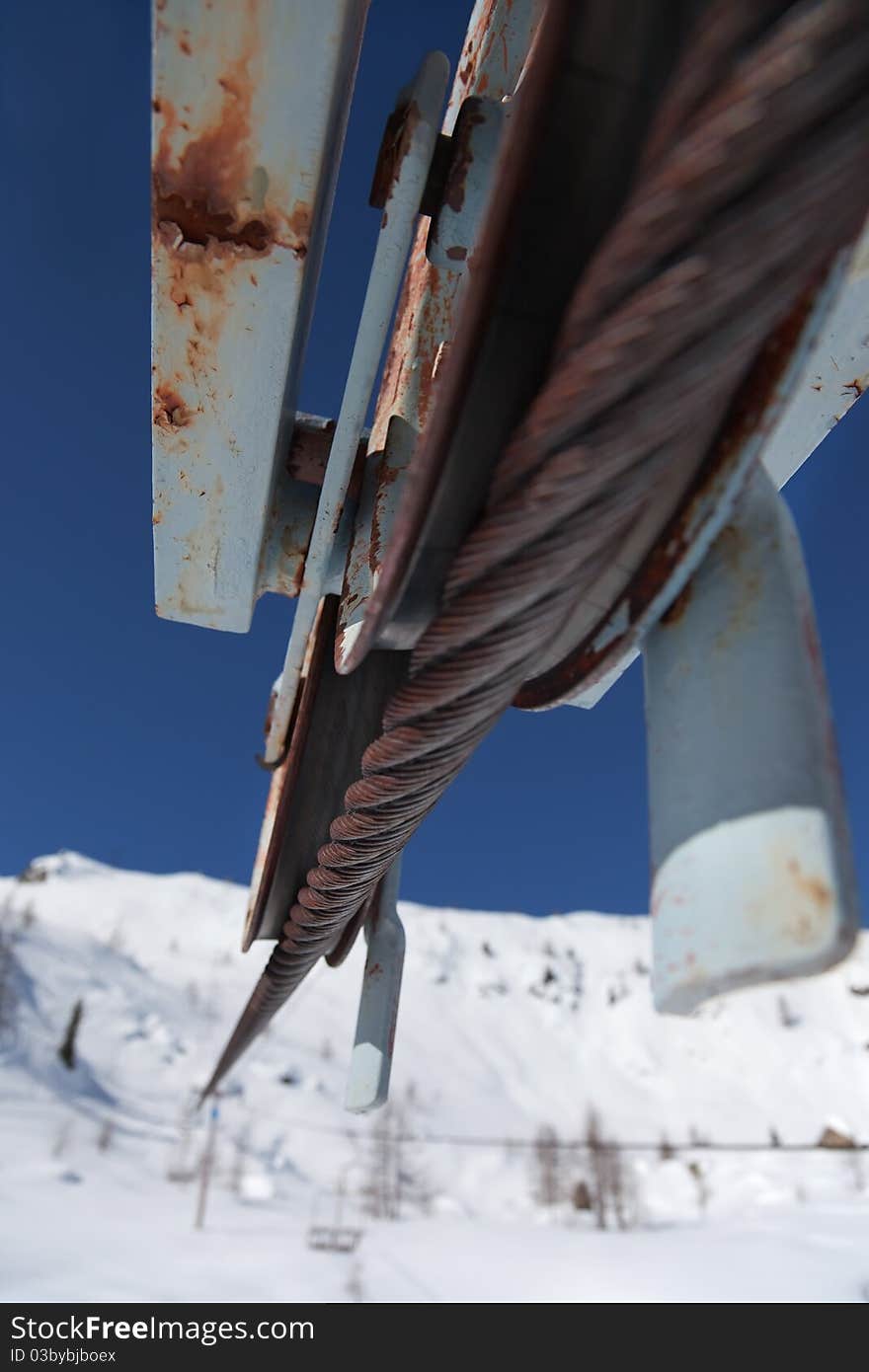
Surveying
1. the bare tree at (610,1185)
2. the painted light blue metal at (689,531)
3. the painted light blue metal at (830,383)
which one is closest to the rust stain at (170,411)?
the painted light blue metal at (689,531)

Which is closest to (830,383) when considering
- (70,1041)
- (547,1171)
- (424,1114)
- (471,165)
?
(471,165)

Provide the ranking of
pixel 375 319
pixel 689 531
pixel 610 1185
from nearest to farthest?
pixel 689 531 → pixel 375 319 → pixel 610 1185

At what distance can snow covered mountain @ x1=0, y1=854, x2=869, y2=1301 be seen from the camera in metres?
17.1

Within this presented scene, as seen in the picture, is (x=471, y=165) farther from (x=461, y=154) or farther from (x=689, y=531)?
(x=689, y=531)

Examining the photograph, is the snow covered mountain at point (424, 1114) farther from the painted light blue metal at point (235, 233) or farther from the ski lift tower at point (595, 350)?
the painted light blue metal at point (235, 233)

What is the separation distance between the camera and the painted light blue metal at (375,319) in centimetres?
80

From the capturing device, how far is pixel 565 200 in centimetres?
60

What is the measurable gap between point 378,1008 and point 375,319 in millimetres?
1130

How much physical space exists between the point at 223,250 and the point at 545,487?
1.89 feet

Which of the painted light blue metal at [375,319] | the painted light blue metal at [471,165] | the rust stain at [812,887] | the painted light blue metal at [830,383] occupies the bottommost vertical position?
the rust stain at [812,887]

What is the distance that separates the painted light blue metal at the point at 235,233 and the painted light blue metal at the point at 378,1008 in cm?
76

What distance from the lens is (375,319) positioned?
3.03ft

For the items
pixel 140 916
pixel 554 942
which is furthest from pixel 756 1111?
pixel 140 916

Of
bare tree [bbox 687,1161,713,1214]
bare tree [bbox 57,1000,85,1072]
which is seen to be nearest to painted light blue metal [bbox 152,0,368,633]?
bare tree [bbox 57,1000,85,1072]
